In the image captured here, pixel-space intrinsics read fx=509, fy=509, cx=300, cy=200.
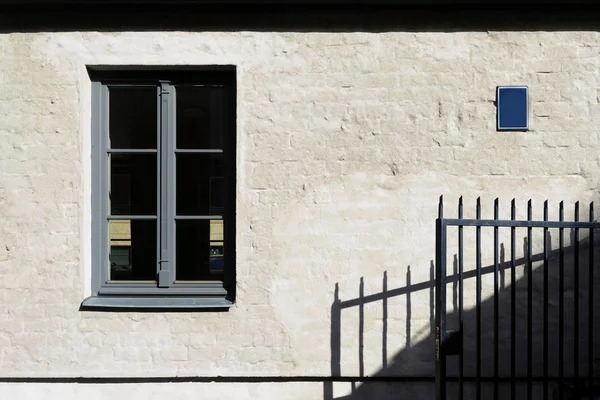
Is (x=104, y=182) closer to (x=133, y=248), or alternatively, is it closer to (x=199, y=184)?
(x=133, y=248)

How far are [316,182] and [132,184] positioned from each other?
1428 millimetres

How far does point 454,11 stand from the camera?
3.72 meters

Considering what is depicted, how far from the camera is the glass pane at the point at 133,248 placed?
3900 mm

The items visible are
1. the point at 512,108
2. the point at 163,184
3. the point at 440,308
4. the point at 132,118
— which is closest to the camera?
the point at 440,308

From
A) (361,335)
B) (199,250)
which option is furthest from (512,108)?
(199,250)

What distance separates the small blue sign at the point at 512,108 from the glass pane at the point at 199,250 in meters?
2.21

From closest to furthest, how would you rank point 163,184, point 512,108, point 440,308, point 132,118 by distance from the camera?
point 440,308, point 512,108, point 163,184, point 132,118

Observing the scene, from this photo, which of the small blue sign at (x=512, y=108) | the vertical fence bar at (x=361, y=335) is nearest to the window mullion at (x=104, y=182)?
the vertical fence bar at (x=361, y=335)

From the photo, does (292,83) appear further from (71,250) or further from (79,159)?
(71,250)

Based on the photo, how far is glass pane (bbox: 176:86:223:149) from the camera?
3.89 m

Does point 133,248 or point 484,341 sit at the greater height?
point 133,248

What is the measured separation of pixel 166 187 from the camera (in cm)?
382

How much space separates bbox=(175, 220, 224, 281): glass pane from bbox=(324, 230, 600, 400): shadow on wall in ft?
3.17

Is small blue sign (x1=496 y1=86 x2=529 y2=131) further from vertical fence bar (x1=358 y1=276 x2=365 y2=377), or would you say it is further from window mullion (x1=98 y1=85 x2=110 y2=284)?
window mullion (x1=98 y1=85 x2=110 y2=284)
